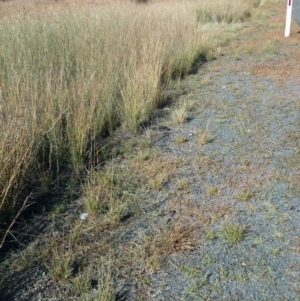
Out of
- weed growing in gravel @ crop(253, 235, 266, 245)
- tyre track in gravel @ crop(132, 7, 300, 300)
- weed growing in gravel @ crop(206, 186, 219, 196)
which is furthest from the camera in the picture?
weed growing in gravel @ crop(206, 186, 219, 196)

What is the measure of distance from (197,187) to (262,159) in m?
1.00

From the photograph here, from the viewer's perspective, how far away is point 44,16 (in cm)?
800

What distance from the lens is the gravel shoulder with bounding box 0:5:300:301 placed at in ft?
8.13

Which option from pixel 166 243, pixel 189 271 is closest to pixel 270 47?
pixel 166 243

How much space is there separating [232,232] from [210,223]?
0.79 feet

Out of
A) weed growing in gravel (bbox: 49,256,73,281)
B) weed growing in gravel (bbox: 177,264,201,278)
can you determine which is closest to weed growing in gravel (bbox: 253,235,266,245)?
weed growing in gravel (bbox: 177,264,201,278)

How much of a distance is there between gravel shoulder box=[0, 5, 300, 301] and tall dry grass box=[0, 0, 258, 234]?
56cm

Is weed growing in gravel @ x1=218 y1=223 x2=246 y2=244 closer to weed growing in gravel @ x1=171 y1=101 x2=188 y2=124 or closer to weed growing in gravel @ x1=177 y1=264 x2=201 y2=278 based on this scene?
weed growing in gravel @ x1=177 y1=264 x2=201 y2=278

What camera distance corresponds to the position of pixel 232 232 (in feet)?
9.63

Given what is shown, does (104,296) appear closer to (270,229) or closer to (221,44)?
(270,229)

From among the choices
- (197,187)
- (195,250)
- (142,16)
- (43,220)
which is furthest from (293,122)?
(142,16)

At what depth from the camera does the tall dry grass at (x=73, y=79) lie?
3.49 metres

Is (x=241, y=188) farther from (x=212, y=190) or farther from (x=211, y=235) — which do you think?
(x=211, y=235)

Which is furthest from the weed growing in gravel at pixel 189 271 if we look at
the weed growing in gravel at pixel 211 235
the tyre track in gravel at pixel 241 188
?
the weed growing in gravel at pixel 211 235
